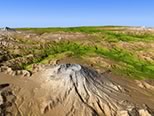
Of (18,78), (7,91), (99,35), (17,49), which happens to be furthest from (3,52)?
(99,35)

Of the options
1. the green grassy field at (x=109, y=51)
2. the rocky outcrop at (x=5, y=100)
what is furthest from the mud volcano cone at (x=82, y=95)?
the green grassy field at (x=109, y=51)

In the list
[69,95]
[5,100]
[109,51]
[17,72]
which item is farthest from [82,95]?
[109,51]

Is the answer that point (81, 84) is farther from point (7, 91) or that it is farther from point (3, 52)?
point (3, 52)

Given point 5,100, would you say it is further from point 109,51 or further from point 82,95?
point 109,51

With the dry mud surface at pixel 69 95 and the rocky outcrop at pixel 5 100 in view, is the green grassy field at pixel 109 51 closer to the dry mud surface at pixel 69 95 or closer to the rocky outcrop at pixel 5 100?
the dry mud surface at pixel 69 95

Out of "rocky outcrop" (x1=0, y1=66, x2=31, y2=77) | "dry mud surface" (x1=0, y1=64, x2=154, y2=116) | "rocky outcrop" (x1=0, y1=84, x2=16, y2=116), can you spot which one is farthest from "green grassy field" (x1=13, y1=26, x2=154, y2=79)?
"rocky outcrop" (x1=0, y1=84, x2=16, y2=116)

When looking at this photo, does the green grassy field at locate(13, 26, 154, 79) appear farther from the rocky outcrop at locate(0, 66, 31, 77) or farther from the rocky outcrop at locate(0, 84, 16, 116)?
the rocky outcrop at locate(0, 84, 16, 116)

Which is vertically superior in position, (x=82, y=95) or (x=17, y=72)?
(x=17, y=72)
